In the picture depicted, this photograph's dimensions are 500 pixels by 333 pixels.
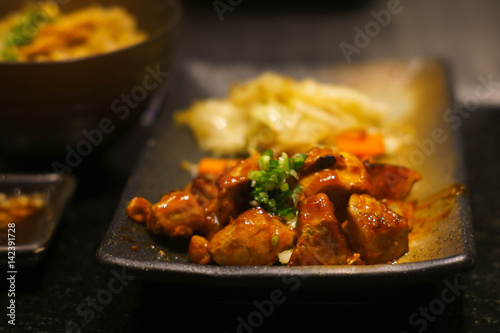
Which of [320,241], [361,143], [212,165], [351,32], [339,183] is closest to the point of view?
[320,241]

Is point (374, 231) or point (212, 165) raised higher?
point (374, 231)

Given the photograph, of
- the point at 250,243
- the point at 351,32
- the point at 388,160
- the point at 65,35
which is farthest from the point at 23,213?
the point at 351,32

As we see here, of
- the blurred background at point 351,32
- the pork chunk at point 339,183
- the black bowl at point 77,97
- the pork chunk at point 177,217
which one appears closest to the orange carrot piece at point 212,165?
the black bowl at point 77,97

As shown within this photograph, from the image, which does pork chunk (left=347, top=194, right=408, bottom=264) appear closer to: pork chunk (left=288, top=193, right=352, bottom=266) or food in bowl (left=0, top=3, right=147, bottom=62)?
pork chunk (left=288, top=193, right=352, bottom=266)

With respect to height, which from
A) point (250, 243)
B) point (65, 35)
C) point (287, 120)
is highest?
point (65, 35)

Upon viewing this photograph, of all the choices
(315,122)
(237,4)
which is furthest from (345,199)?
(237,4)

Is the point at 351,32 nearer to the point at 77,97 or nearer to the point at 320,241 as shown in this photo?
the point at 77,97

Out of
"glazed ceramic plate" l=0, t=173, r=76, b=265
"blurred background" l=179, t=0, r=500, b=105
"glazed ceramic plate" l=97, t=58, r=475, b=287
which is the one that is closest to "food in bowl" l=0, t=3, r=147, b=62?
"glazed ceramic plate" l=97, t=58, r=475, b=287
